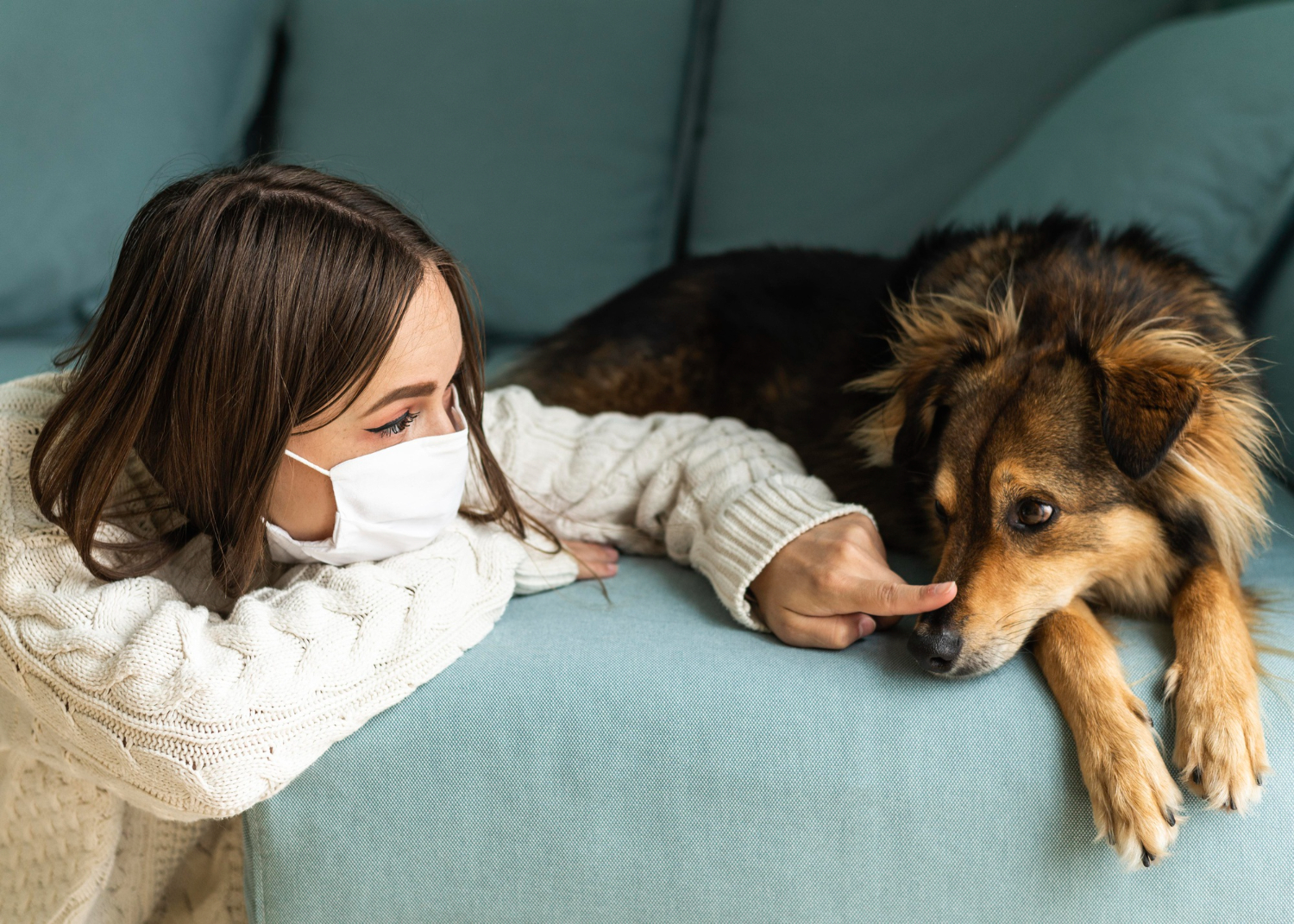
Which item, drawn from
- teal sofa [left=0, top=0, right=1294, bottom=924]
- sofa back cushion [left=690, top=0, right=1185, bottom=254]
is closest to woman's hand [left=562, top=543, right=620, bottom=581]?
teal sofa [left=0, top=0, right=1294, bottom=924]

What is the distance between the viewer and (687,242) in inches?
113

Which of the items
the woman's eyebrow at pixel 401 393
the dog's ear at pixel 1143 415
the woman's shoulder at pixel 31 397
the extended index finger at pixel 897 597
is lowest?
the extended index finger at pixel 897 597

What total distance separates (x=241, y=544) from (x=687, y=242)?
1.94 m

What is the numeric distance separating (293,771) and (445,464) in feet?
1.45

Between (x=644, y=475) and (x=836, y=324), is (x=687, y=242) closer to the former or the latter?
(x=836, y=324)

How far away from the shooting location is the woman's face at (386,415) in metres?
1.23

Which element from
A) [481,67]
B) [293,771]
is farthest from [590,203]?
[293,771]

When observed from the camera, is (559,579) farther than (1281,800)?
Yes

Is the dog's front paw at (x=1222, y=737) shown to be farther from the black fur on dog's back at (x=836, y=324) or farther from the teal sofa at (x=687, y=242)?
the black fur on dog's back at (x=836, y=324)

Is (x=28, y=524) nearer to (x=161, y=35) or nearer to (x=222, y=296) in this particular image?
(x=222, y=296)

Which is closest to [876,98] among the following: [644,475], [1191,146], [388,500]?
[1191,146]

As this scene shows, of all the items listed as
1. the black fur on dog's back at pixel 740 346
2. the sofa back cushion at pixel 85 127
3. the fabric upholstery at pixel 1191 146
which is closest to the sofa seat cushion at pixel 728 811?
the black fur on dog's back at pixel 740 346

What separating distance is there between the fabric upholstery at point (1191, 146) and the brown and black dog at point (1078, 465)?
36 cm

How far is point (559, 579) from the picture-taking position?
1.47 metres
